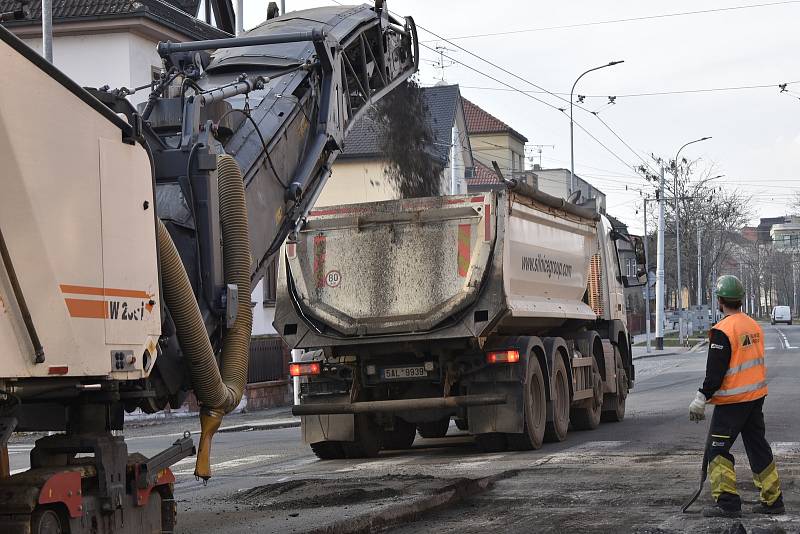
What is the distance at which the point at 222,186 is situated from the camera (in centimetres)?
836

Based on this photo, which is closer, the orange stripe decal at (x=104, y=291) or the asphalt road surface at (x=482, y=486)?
the orange stripe decal at (x=104, y=291)

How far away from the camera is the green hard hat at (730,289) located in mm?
9305

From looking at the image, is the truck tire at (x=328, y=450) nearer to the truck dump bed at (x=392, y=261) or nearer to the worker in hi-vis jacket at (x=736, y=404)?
the truck dump bed at (x=392, y=261)

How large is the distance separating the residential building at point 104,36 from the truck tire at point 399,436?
1279 centimetres

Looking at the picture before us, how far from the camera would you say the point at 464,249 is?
13406 millimetres

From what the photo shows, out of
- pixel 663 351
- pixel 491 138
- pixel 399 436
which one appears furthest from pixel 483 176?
Result: pixel 399 436

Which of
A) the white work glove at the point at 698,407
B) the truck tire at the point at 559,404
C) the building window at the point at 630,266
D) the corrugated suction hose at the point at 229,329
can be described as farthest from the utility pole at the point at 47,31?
the white work glove at the point at 698,407

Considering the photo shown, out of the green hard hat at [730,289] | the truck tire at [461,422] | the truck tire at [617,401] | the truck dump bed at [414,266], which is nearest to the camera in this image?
the green hard hat at [730,289]

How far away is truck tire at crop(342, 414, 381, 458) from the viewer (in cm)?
1431

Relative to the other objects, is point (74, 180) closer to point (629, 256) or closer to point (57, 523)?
point (57, 523)

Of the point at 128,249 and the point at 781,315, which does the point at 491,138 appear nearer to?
the point at 781,315

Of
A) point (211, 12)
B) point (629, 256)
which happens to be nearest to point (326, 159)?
point (629, 256)

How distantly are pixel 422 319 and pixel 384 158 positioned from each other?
19.0 feet

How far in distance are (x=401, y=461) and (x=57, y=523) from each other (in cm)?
752
